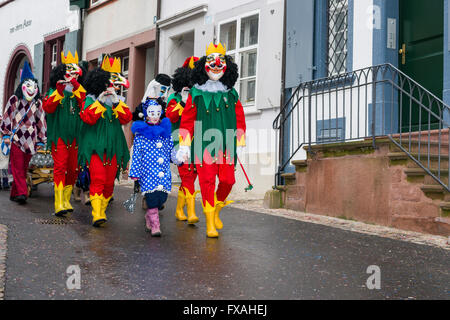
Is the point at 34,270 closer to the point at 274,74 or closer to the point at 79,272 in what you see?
the point at 79,272

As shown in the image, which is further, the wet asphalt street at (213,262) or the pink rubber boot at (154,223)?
the pink rubber boot at (154,223)

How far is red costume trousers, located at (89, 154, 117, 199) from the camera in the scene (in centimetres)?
678

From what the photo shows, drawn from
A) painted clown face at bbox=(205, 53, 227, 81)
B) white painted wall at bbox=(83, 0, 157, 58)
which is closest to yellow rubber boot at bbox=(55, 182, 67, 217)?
painted clown face at bbox=(205, 53, 227, 81)

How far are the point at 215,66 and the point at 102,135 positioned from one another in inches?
59.4

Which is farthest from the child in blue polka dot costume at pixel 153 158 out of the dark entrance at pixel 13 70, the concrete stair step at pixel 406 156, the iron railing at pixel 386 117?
the dark entrance at pixel 13 70

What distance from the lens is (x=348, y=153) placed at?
26.2 feet

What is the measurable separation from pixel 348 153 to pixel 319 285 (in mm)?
3817

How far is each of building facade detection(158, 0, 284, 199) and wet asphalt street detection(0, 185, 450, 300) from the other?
385 centimetres

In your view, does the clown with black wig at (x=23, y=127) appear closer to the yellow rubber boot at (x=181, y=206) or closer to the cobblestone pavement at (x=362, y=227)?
the yellow rubber boot at (x=181, y=206)

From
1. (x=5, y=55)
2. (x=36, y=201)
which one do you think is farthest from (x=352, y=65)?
(x=5, y=55)

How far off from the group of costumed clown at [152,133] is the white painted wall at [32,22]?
11.3 metres

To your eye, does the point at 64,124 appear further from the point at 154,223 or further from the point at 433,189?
the point at 433,189

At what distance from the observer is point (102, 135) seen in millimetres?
6855

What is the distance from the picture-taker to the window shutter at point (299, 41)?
10.4 m
